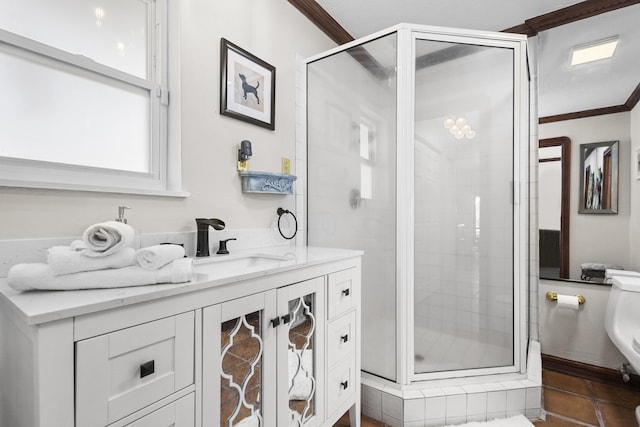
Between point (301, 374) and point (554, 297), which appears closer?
point (301, 374)

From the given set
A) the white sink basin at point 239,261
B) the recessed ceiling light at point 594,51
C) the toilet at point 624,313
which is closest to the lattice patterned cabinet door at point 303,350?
the white sink basin at point 239,261

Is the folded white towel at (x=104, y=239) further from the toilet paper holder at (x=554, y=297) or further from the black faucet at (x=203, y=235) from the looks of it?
the toilet paper holder at (x=554, y=297)

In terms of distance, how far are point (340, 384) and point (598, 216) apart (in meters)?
2.03

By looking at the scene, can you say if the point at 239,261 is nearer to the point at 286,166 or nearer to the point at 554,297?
the point at 286,166

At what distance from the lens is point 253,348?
103cm

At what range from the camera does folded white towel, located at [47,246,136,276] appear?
2.41 feet

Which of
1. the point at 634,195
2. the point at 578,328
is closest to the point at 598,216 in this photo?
the point at 634,195

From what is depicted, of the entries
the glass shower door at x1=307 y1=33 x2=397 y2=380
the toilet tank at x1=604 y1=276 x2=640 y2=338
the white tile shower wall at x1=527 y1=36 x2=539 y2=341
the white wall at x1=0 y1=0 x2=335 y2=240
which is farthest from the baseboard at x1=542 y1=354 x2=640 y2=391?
the white wall at x1=0 y1=0 x2=335 y2=240

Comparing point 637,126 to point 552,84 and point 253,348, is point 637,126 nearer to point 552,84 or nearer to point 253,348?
point 552,84

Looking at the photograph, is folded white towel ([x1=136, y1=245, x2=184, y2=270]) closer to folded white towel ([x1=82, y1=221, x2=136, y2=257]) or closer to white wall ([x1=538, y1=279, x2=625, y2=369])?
folded white towel ([x1=82, y1=221, x2=136, y2=257])

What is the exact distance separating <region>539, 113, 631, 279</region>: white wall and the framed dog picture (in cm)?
197

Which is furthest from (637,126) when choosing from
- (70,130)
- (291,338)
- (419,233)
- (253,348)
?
(70,130)

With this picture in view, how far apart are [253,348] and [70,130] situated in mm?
1007

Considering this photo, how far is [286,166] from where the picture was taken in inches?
78.4
